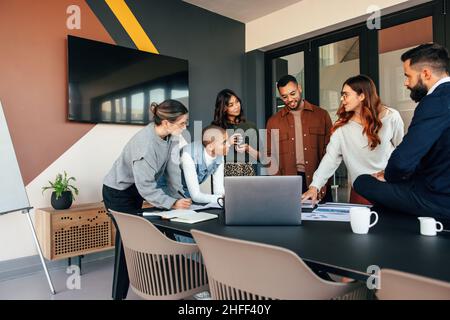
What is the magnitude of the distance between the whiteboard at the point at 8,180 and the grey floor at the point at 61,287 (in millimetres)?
624

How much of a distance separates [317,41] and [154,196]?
132 inches

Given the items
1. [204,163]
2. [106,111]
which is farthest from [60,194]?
[204,163]

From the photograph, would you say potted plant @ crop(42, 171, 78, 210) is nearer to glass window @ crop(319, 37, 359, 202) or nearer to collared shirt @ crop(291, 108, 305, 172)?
collared shirt @ crop(291, 108, 305, 172)

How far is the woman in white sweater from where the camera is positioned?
7.64ft

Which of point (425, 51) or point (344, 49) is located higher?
point (344, 49)

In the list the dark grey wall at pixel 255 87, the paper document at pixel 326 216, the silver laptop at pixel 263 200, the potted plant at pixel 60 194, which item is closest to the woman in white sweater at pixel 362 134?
the paper document at pixel 326 216


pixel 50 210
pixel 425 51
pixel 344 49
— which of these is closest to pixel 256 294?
pixel 425 51

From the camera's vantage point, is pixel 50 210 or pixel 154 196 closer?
pixel 154 196

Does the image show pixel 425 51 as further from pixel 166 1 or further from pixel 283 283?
pixel 166 1

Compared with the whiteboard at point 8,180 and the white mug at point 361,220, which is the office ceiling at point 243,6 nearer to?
the whiteboard at point 8,180

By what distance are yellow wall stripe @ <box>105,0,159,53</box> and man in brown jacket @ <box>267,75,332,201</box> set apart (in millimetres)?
1725

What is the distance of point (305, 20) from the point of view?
4207 millimetres

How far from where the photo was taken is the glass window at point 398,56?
3.50 metres

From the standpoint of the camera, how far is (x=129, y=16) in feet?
12.1
